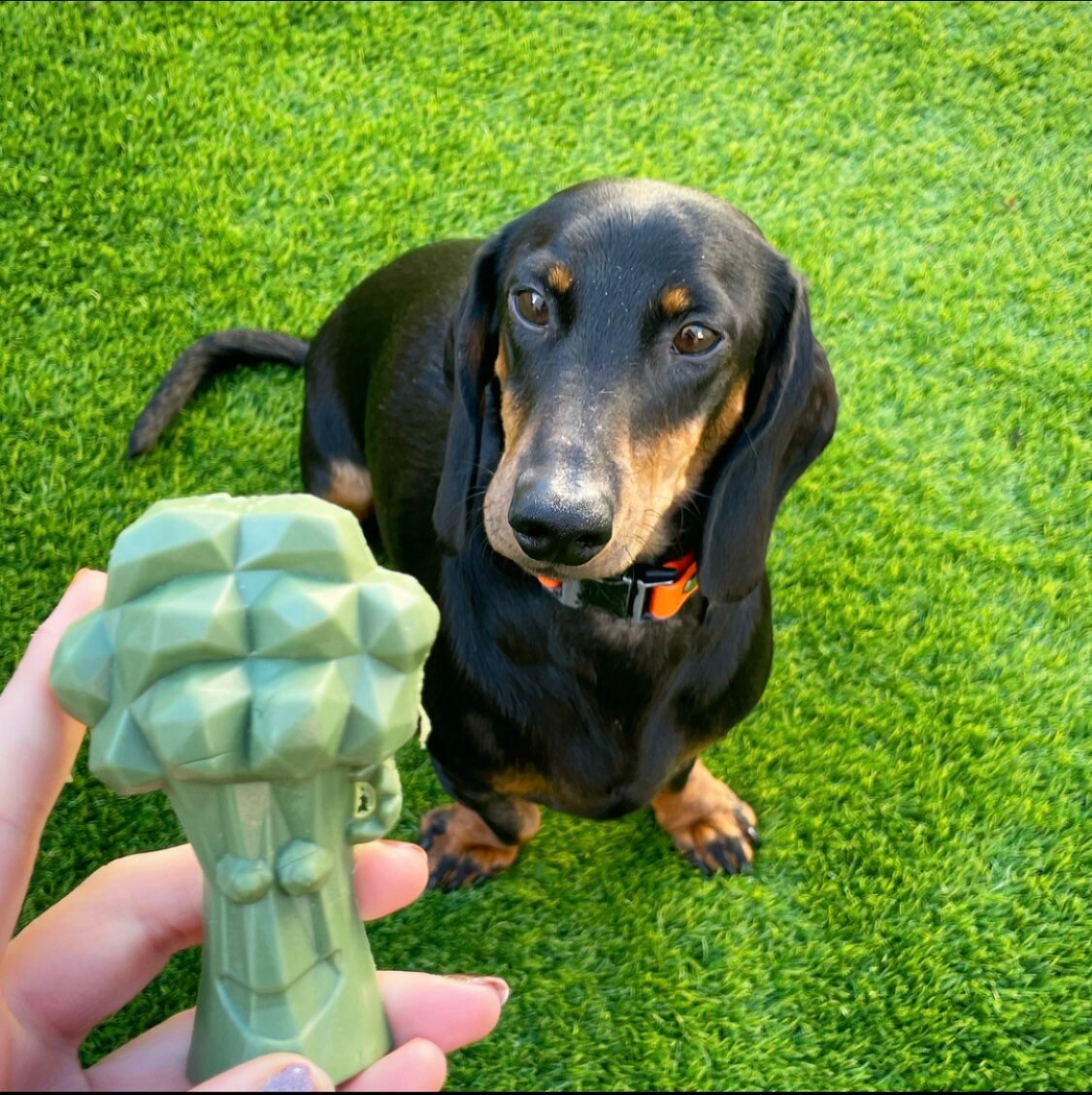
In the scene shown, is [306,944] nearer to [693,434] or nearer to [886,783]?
[693,434]

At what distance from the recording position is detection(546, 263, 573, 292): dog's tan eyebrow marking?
2.18 meters

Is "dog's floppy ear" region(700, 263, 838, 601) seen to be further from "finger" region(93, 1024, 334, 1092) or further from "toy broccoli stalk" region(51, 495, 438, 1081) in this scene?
"finger" region(93, 1024, 334, 1092)

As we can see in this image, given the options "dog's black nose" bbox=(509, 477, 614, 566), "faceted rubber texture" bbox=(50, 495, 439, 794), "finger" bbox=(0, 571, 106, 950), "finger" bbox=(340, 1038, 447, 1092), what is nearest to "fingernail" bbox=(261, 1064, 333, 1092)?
"finger" bbox=(340, 1038, 447, 1092)

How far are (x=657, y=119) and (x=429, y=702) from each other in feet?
10.1

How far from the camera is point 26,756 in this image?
184cm

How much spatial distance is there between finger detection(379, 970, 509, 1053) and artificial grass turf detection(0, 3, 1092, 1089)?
4.46ft

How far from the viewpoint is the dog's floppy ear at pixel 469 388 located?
8.07ft

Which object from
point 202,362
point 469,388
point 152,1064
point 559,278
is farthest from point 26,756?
point 202,362

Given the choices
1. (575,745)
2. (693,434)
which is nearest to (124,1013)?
(575,745)

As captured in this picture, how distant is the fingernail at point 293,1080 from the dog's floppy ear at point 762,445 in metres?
1.28

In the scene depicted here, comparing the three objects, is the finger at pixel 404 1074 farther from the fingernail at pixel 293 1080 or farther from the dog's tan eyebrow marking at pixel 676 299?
the dog's tan eyebrow marking at pixel 676 299

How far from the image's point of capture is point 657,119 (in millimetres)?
4684

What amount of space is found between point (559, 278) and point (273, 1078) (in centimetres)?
151

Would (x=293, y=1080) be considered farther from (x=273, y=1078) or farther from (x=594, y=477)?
(x=594, y=477)
